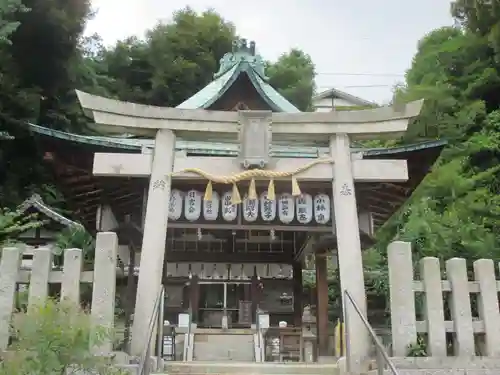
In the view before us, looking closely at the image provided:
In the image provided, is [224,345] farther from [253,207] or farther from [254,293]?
[253,207]

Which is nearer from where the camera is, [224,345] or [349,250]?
[349,250]

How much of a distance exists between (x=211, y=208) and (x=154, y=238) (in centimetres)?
116

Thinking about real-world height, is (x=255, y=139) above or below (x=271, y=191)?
above

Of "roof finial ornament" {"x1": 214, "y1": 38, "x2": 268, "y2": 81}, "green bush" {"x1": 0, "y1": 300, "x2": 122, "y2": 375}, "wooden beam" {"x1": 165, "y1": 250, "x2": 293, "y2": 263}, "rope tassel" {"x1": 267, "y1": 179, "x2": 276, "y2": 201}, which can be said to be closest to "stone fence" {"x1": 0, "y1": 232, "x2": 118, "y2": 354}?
"green bush" {"x1": 0, "y1": 300, "x2": 122, "y2": 375}

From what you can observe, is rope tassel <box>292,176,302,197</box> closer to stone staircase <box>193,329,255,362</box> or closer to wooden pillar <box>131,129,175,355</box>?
wooden pillar <box>131,129,175,355</box>

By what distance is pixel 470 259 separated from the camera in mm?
14906

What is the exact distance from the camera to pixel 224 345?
13.9 metres

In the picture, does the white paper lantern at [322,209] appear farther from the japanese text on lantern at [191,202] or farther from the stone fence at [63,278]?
the stone fence at [63,278]

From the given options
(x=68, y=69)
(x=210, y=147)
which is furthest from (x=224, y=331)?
(x=68, y=69)

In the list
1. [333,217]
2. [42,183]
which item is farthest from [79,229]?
[333,217]

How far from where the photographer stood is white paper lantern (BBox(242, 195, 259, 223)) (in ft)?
31.3

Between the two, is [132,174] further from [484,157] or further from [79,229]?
[484,157]

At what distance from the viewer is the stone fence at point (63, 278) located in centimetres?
759

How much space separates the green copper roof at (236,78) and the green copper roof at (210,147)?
2.03 m
